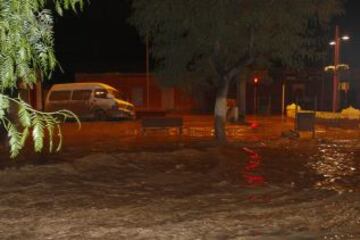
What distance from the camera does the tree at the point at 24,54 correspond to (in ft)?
14.9

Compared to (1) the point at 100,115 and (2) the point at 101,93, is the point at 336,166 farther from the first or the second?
(1) the point at 100,115

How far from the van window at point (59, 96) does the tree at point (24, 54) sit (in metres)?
30.5

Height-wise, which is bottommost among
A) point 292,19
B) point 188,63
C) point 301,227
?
point 301,227

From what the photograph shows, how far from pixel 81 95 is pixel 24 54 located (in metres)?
30.4

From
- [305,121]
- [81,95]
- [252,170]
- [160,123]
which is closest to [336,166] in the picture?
[252,170]

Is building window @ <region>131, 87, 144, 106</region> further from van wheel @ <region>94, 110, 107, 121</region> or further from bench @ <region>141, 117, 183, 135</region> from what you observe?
bench @ <region>141, 117, 183, 135</region>

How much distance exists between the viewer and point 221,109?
830 inches

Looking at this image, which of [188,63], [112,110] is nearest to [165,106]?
[112,110]

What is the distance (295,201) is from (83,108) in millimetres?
24865

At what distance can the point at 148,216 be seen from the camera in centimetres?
957

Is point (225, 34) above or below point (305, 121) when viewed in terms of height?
above

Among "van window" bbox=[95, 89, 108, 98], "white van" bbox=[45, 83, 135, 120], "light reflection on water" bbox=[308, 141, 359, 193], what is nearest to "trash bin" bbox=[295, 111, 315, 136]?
"light reflection on water" bbox=[308, 141, 359, 193]

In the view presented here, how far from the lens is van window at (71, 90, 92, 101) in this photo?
34500 mm

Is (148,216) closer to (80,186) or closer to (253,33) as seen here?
(80,186)
